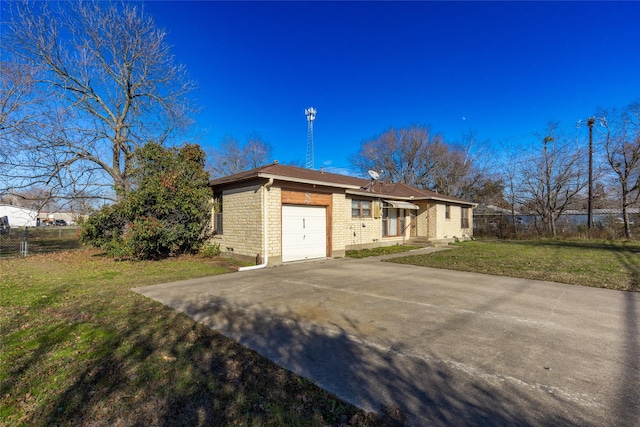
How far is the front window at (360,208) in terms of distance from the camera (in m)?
14.9

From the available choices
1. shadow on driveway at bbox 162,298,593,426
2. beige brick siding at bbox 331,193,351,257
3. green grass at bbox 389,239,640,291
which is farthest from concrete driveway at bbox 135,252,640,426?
beige brick siding at bbox 331,193,351,257

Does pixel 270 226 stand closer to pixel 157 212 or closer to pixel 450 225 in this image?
pixel 157 212

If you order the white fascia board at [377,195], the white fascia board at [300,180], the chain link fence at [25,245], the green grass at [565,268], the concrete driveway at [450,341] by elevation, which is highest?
the white fascia board at [300,180]

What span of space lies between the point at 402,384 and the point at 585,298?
18.8ft

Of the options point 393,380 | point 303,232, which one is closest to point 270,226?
point 303,232

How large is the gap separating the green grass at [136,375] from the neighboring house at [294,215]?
537 centimetres

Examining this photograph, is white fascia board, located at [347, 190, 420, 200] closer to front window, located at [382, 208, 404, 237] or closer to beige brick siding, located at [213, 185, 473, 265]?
beige brick siding, located at [213, 185, 473, 265]

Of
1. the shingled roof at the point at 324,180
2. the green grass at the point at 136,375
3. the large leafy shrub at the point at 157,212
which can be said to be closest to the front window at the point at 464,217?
the shingled roof at the point at 324,180

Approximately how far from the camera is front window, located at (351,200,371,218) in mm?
14938

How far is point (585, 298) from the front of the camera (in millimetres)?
6297

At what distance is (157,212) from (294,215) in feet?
16.3

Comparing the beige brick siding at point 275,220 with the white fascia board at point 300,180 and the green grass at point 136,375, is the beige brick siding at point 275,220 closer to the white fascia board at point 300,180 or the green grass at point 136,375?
the white fascia board at point 300,180

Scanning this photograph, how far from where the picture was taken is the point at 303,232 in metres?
11.8

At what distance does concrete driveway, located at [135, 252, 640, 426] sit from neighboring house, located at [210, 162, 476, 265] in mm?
3367
